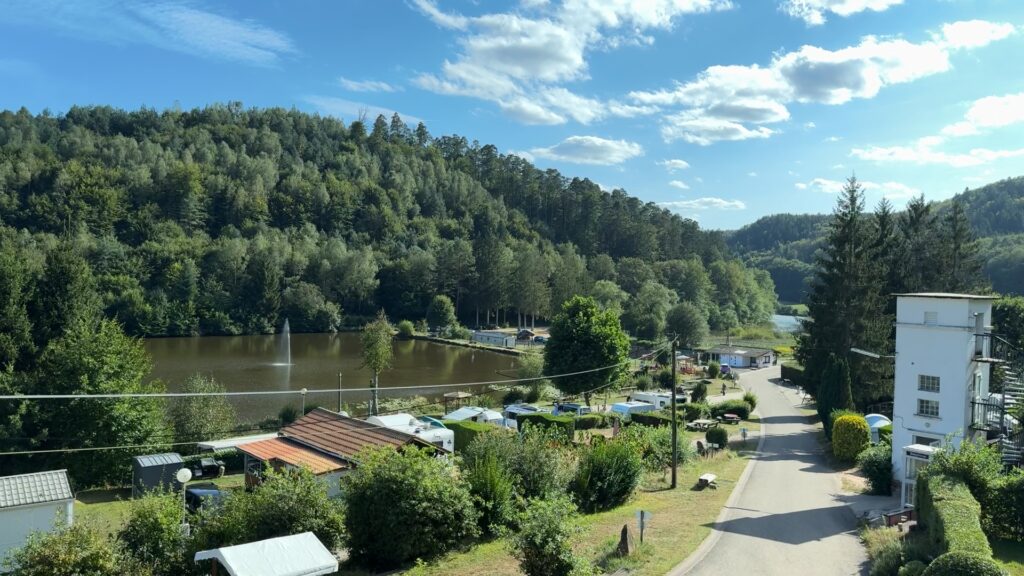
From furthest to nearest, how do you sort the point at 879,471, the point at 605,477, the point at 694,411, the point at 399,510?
the point at 694,411, the point at 879,471, the point at 605,477, the point at 399,510

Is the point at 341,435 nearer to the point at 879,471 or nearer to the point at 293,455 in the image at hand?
the point at 293,455

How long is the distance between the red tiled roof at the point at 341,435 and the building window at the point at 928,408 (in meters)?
14.4

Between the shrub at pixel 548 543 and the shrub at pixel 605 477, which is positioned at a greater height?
the shrub at pixel 548 543

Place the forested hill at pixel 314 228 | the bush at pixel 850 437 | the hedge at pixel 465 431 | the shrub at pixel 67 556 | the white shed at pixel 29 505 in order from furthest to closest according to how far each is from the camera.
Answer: the forested hill at pixel 314 228 < the hedge at pixel 465 431 < the bush at pixel 850 437 < the white shed at pixel 29 505 < the shrub at pixel 67 556

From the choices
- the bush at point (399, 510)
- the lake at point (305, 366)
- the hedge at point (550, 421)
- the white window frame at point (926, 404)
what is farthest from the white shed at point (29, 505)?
the white window frame at point (926, 404)

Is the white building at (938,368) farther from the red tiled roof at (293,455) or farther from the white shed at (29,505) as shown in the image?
the white shed at (29,505)

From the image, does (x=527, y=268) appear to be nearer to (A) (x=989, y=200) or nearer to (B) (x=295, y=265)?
(B) (x=295, y=265)

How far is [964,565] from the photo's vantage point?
27.0 feet

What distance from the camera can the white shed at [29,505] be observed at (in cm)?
1210

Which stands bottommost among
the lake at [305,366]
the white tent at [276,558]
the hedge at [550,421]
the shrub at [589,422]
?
the lake at [305,366]

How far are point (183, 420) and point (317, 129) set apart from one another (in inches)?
4847

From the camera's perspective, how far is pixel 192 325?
72.4 m

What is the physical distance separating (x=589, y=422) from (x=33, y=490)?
21246 mm

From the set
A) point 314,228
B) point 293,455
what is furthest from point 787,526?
point 314,228
